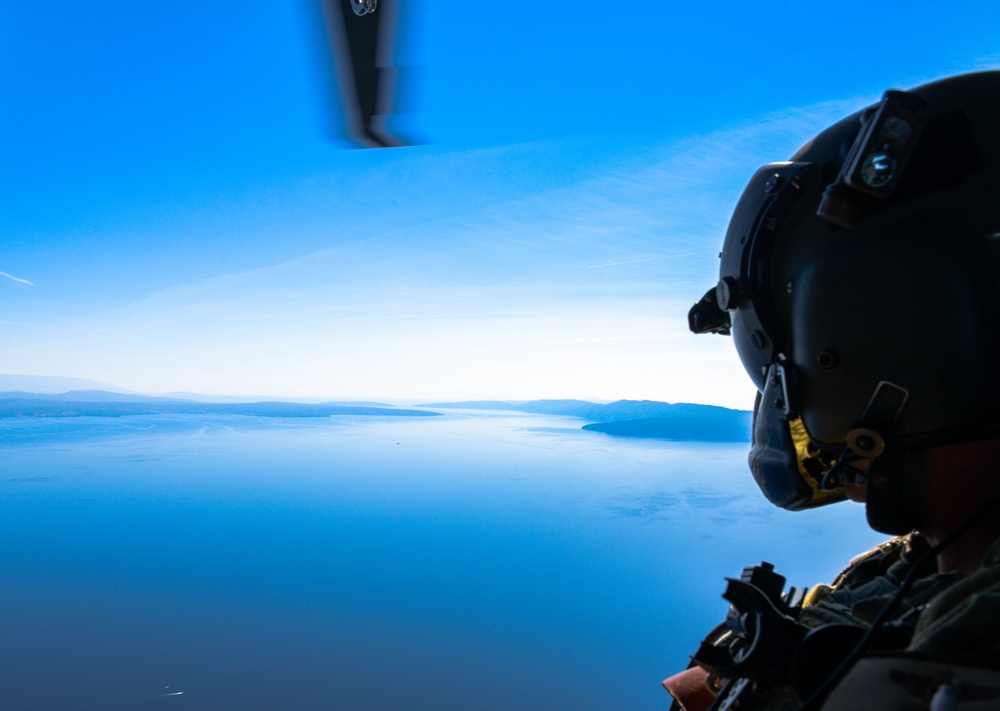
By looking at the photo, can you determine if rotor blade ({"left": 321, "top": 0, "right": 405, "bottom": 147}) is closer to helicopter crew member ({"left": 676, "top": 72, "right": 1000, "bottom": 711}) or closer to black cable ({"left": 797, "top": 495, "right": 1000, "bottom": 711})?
helicopter crew member ({"left": 676, "top": 72, "right": 1000, "bottom": 711})

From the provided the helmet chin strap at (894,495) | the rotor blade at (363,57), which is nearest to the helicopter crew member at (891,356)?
the helmet chin strap at (894,495)

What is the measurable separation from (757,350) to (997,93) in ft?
1.58

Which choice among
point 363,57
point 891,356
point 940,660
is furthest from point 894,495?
point 363,57

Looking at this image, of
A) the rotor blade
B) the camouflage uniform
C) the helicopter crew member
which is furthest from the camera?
the rotor blade

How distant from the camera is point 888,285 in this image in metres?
0.87

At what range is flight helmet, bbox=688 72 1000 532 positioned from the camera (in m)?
0.83

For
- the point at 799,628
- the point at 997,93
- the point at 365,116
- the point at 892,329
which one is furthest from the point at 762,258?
the point at 365,116

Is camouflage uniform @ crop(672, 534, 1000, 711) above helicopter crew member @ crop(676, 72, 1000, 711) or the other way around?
the other way around

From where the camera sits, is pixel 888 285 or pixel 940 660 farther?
pixel 888 285

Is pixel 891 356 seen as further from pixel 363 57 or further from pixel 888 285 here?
pixel 363 57

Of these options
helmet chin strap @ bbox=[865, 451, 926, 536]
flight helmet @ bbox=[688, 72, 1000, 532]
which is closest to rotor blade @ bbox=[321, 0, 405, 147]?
flight helmet @ bbox=[688, 72, 1000, 532]

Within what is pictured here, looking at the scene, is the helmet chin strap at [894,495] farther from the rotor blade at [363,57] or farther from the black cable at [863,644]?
the rotor blade at [363,57]

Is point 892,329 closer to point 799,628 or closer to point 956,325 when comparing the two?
point 956,325

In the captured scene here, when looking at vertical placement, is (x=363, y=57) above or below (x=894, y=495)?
above
